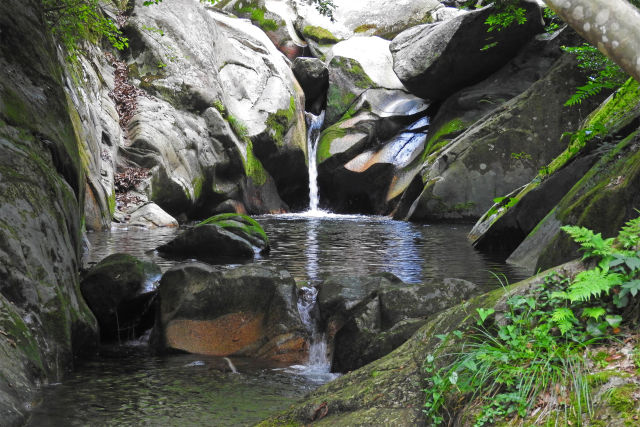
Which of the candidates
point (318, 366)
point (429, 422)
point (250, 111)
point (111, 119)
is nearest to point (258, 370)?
point (318, 366)

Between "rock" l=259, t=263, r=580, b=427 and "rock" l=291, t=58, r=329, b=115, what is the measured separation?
23.7 m

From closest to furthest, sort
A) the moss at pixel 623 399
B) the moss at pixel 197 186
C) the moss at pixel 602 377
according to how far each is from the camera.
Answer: the moss at pixel 623 399
the moss at pixel 602 377
the moss at pixel 197 186

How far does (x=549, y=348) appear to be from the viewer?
279 cm

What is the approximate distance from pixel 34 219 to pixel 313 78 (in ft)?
72.1

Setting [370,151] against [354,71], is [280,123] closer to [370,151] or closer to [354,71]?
[370,151]

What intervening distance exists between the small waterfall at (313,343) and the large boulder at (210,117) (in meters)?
9.90

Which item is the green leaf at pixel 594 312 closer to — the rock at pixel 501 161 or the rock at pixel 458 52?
the rock at pixel 501 161

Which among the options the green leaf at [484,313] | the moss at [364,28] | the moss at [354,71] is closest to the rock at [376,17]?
the moss at [364,28]

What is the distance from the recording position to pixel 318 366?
20.7ft

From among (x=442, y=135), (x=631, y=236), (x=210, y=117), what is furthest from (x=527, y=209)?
(x=210, y=117)

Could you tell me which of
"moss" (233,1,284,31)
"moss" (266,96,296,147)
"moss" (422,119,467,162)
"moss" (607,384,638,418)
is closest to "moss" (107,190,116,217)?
"moss" (266,96,296,147)

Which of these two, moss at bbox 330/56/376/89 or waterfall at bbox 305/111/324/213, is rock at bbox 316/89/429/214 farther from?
moss at bbox 330/56/376/89

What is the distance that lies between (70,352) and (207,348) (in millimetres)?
1450

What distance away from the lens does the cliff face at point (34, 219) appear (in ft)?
15.2
